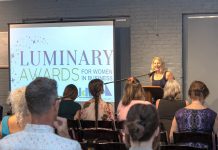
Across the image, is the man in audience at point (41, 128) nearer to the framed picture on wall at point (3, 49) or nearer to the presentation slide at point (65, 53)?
the presentation slide at point (65, 53)

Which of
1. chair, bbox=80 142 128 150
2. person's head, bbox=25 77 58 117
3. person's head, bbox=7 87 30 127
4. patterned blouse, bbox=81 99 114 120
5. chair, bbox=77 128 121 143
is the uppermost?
person's head, bbox=25 77 58 117

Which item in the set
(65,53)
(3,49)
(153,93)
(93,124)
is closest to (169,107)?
(93,124)

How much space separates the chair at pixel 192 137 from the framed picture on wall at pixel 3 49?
18.2 ft

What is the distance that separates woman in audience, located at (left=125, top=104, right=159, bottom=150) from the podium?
152 inches

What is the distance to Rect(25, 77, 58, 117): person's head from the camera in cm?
202

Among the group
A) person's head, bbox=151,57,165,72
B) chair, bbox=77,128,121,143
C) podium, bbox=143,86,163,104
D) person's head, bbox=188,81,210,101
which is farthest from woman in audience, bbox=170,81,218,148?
person's head, bbox=151,57,165,72

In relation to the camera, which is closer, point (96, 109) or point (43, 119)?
point (43, 119)

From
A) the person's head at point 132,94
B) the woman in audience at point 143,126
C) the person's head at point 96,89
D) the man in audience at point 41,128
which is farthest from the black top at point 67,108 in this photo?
the man in audience at point 41,128

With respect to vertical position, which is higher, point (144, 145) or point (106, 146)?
point (144, 145)

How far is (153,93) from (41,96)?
4.27 meters

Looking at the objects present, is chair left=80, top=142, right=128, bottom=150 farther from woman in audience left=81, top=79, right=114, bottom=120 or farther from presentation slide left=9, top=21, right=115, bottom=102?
presentation slide left=9, top=21, right=115, bottom=102

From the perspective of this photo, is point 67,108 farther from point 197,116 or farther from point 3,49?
point 3,49

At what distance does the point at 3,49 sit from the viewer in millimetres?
8727

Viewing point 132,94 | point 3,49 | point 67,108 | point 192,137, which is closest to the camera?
point 192,137
